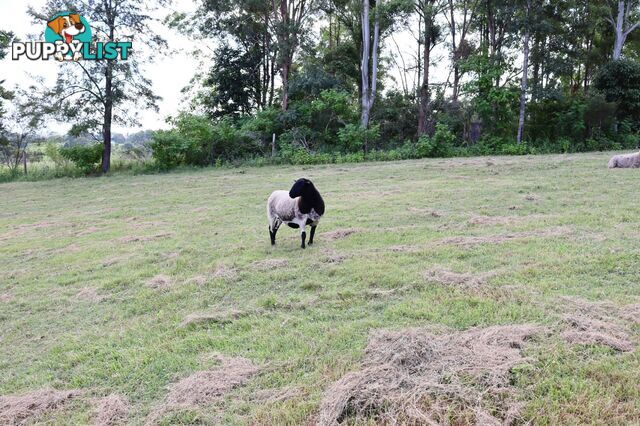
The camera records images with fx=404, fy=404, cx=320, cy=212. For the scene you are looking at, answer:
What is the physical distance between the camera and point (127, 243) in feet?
22.4

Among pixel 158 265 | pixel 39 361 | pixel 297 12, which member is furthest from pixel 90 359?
pixel 297 12

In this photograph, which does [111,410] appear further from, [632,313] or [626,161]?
[626,161]

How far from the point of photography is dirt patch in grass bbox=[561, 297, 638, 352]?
8.37 ft

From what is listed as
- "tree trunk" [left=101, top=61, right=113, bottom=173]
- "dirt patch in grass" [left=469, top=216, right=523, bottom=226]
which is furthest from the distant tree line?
"dirt patch in grass" [left=469, top=216, right=523, bottom=226]

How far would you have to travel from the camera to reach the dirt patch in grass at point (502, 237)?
16.4 ft

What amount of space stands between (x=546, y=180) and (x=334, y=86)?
47.7ft

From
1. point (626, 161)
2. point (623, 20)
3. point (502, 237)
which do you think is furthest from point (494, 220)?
point (623, 20)

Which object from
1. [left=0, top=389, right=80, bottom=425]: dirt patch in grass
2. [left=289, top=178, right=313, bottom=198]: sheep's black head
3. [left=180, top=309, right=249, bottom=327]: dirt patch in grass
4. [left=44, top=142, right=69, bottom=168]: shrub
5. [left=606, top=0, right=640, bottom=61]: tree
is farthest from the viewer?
[left=44, top=142, right=69, bottom=168]: shrub

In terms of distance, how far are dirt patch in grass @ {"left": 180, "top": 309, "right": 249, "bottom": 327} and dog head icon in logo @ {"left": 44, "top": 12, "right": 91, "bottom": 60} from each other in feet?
64.0

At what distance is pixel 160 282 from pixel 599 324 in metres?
4.25

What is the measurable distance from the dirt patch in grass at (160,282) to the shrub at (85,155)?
1769 centimetres

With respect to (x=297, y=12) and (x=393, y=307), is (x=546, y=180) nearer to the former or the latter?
(x=393, y=307)

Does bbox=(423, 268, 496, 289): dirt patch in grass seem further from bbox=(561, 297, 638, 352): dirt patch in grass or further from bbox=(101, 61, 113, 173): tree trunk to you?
bbox=(101, 61, 113, 173): tree trunk

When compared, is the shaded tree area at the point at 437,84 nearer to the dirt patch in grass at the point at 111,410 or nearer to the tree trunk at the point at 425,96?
the tree trunk at the point at 425,96
